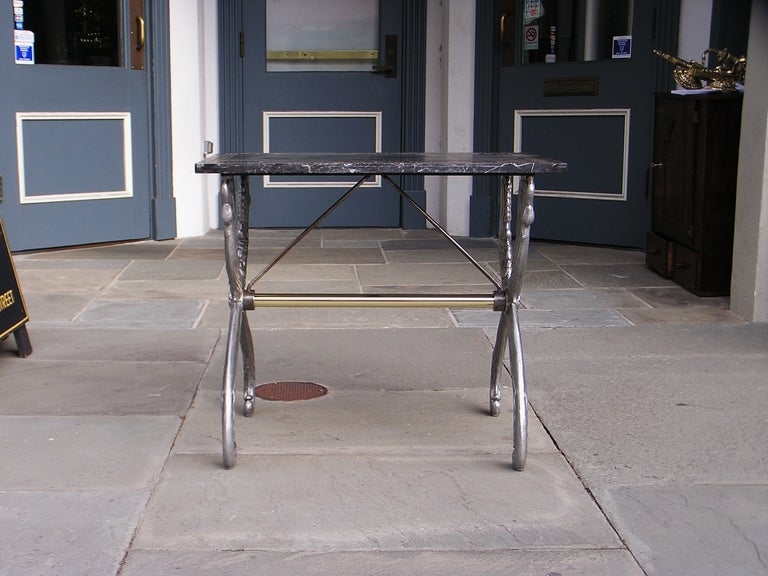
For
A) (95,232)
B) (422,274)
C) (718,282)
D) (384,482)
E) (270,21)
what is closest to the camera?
(384,482)

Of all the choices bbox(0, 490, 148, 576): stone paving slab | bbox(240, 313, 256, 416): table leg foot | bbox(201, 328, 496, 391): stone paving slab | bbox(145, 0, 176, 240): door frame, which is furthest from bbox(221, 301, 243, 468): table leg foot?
bbox(145, 0, 176, 240): door frame

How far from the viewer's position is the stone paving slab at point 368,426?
11.7 ft

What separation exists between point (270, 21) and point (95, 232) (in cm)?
207

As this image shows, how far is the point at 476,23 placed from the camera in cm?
776

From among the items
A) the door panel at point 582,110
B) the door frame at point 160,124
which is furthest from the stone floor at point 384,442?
the door frame at point 160,124

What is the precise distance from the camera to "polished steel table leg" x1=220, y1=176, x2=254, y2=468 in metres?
3.32

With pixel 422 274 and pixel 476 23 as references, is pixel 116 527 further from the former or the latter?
pixel 476 23

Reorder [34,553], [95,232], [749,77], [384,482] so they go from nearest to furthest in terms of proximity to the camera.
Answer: [34,553]
[384,482]
[749,77]
[95,232]

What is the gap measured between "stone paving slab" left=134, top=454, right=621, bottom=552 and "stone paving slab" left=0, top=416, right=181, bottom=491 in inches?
4.6

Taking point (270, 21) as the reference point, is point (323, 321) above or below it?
below

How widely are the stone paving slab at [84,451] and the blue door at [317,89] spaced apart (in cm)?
460

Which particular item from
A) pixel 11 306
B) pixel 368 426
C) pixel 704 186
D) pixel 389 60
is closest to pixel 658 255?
pixel 704 186

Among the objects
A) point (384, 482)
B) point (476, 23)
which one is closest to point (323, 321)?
point (384, 482)

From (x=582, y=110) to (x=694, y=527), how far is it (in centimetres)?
486
